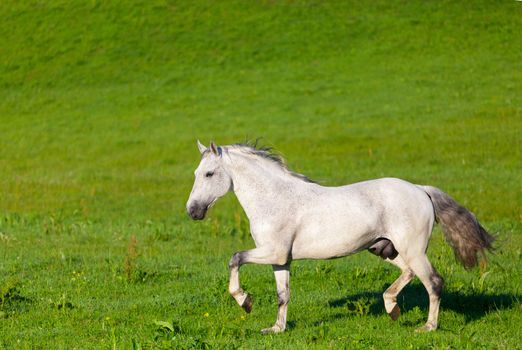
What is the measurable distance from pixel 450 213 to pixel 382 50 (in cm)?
3893

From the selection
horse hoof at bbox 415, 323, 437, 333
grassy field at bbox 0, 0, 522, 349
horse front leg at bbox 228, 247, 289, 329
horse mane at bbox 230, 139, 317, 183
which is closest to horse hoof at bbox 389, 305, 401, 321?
grassy field at bbox 0, 0, 522, 349

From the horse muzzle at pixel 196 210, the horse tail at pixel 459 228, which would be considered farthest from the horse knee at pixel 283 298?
the horse tail at pixel 459 228

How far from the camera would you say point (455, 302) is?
37.1 ft

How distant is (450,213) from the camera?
33.3ft

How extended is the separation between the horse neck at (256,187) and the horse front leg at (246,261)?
1.49 ft

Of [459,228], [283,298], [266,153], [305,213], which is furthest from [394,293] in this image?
[266,153]

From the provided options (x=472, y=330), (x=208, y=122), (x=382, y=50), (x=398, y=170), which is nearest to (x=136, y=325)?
(x=472, y=330)

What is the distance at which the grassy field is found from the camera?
1060 centimetres

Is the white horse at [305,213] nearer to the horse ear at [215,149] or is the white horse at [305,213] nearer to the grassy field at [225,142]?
the horse ear at [215,149]

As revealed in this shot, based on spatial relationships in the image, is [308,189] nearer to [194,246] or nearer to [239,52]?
[194,246]

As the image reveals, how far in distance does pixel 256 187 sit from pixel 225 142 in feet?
77.9

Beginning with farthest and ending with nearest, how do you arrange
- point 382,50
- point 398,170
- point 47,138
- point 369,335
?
point 382,50
point 47,138
point 398,170
point 369,335

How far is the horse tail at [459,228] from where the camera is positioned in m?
10.1

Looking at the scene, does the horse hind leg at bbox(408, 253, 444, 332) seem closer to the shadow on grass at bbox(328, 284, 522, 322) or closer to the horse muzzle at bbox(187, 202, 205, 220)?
the shadow on grass at bbox(328, 284, 522, 322)
